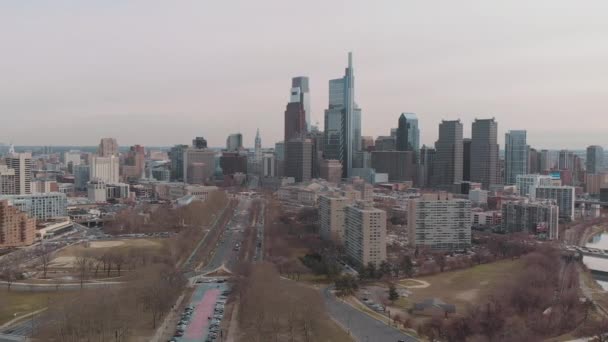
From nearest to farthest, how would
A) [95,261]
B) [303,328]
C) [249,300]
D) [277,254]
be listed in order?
1. [303,328]
2. [249,300]
3. [95,261]
4. [277,254]

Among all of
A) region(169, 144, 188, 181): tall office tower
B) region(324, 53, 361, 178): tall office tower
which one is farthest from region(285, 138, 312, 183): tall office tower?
region(169, 144, 188, 181): tall office tower

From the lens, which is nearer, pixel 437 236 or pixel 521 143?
pixel 437 236

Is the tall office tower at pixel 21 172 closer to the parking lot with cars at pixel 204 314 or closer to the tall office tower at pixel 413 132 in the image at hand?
the parking lot with cars at pixel 204 314

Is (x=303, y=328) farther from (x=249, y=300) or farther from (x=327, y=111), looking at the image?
(x=327, y=111)

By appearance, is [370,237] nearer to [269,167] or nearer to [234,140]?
[269,167]

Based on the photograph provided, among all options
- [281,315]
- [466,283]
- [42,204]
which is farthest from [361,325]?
[42,204]

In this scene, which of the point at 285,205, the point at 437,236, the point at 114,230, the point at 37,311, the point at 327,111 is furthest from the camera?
the point at 327,111

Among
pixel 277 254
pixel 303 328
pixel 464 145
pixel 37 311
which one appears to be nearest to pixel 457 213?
pixel 277 254
